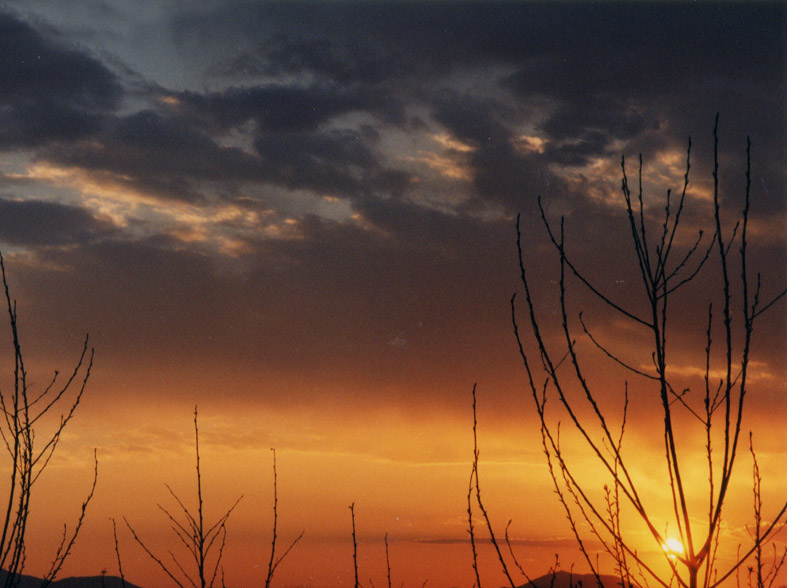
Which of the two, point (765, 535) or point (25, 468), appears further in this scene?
point (25, 468)

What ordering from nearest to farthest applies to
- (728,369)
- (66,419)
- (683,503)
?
(683,503)
(728,369)
(66,419)

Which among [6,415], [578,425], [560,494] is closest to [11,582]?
[6,415]

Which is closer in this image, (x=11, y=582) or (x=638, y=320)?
(x=638, y=320)

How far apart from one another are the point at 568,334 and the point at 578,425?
0.40 meters

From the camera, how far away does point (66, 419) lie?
5715 millimetres

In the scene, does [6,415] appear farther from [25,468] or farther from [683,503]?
[683,503]

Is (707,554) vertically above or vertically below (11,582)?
above

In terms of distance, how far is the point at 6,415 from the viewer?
17.4 feet

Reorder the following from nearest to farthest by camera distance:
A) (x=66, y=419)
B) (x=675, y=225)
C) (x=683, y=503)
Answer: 1. (x=683, y=503)
2. (x=675, y=225)
3. (x=66, y=419)

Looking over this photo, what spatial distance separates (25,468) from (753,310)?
471 cm

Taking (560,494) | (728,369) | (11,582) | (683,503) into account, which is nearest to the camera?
(683,503)

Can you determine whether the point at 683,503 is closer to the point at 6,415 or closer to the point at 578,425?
the point at 578,425

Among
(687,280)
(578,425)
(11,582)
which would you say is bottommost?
(11,582)

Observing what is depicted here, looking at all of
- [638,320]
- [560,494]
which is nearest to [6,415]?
[560,494]
